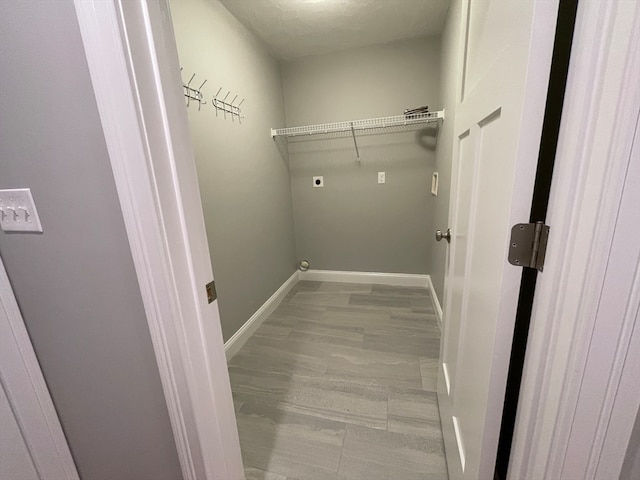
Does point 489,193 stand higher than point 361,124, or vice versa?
point 361,124

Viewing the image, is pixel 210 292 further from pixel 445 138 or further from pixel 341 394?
pixel 445 138

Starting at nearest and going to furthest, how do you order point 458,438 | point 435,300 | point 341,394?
1. point 458,438
2. point 341,394
3. point 435,300

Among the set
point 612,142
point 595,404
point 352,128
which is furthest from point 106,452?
point 352,128

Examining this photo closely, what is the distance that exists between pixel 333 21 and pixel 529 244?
7.58 feet

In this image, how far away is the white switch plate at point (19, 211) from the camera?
659 millimetres

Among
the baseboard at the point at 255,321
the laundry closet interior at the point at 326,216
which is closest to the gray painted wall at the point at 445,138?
the laundry closet interior at the point at 326,216

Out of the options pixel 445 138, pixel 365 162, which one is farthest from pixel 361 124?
pixel 445 138

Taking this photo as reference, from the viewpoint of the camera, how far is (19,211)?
2.19 feet

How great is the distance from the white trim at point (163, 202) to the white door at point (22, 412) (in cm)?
47

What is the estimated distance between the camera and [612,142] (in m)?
0.38

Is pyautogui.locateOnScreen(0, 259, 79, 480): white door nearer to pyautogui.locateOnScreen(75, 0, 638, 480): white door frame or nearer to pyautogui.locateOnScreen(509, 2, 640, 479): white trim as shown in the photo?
pyautogui.locateOnScreen(75, 0, 638, 480): white door frame

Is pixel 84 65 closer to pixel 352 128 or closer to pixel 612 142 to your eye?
pixel 612 142

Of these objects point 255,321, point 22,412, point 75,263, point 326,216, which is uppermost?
point 75,263

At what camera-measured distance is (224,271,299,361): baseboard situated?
191 cm
